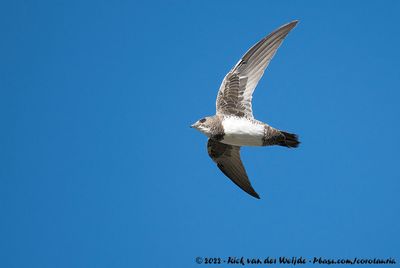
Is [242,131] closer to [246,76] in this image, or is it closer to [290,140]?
[290,140]

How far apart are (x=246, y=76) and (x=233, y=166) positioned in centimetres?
173

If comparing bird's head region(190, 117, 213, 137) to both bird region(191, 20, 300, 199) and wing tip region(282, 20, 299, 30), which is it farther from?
wing tip region(282, 20, 299, 30)

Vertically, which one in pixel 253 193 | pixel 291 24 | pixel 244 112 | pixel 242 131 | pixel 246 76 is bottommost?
pixel 253 193

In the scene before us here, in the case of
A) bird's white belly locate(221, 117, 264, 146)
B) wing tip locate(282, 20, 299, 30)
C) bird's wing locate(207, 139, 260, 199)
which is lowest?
bird's wing locate(207, 139, 260, 199)

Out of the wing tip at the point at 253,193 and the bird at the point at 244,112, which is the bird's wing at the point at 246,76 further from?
the wing tip at the point at 253,193

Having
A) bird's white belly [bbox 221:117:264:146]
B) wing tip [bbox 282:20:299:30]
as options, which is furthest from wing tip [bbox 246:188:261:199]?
wing tip [bbox 282:20:299:30]

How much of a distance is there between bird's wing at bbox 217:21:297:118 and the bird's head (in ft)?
1.03

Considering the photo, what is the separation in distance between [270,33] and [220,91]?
1324mm

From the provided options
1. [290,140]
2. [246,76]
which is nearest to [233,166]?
[290,140]

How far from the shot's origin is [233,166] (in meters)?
12.0

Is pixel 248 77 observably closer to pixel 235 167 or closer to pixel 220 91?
pixel 220 91

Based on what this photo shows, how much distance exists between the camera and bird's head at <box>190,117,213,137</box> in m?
11.0

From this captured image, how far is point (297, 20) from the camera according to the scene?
436 inches

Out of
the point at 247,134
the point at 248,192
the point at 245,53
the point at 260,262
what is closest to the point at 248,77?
the point at 245,53
